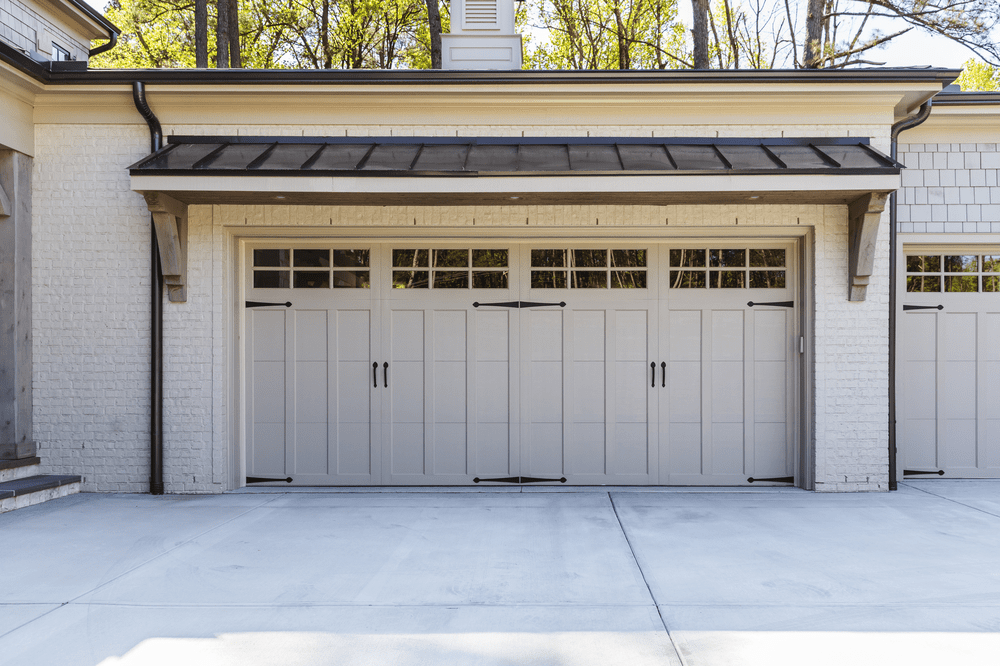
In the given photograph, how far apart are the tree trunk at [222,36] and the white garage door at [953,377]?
10.7 metres

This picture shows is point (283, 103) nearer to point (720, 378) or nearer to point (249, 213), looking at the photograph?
point (249, 213)

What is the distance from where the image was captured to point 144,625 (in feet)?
10.7

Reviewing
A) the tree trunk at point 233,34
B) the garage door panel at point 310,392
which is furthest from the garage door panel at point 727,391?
the tree trunk at point 233,34

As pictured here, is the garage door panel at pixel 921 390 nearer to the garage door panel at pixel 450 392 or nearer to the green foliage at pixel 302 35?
the garage door panel at pixel 450 392

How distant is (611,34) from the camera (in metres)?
17.3

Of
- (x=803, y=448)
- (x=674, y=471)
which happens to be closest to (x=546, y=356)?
(x=674, y=471)

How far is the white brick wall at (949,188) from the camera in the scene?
6.56 m

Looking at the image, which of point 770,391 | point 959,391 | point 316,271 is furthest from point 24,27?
point 959,391

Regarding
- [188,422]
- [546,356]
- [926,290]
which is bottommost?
[188,422]

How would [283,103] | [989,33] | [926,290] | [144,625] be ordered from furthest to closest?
1. [989,33]
2. [926,290]
3. [283,103]
4. [144,625]

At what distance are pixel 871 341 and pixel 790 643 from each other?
405 centimetres

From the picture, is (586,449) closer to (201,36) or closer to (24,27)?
(24,27)

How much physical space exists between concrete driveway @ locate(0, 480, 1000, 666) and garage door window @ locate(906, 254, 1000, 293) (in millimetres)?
2129

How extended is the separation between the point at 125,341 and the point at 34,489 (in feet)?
4.69
